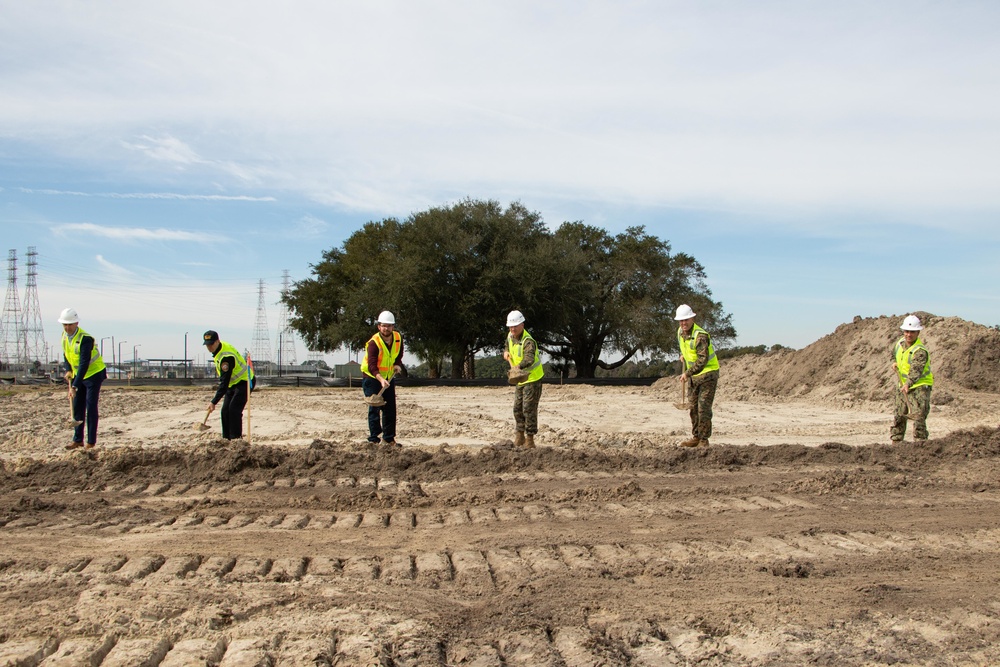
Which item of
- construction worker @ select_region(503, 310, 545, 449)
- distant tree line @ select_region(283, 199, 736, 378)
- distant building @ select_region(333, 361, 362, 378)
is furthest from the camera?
distant building @ select_region(333, 361, 362, 378)

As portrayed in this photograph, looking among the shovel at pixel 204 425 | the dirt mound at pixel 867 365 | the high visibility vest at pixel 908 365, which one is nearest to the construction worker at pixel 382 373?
the shovel at pixel 204 425

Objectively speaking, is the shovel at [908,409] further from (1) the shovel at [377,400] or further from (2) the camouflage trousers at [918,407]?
(1) the shovel at [377,400]

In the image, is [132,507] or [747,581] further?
[132,507]

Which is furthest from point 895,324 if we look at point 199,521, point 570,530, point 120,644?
point 120,644

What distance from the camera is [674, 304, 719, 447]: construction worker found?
33.3 feet

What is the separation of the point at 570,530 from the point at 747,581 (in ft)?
4.97

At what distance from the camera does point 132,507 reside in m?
6.64

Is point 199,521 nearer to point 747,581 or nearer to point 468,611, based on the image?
point 468,611

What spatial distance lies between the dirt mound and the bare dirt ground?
11151mm

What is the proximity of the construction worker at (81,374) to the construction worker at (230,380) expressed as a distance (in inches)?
58.4

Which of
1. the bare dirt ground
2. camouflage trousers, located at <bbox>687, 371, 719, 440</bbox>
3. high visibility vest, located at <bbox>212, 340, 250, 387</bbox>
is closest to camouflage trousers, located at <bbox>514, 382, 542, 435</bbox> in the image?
the bare dirt ground

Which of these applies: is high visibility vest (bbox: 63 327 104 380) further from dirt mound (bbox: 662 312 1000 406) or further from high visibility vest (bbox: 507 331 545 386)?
dirt mound (bbox: 662 312 1000 406)

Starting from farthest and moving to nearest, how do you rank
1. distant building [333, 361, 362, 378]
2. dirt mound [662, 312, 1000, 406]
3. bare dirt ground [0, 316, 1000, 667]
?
distant building [333, 361, 362, 378] < dirt mound [662, 312, 1000, 406] < bare dirt ground [0, 316, 1000, 667]

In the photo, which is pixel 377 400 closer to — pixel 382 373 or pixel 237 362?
pixel 382 373
